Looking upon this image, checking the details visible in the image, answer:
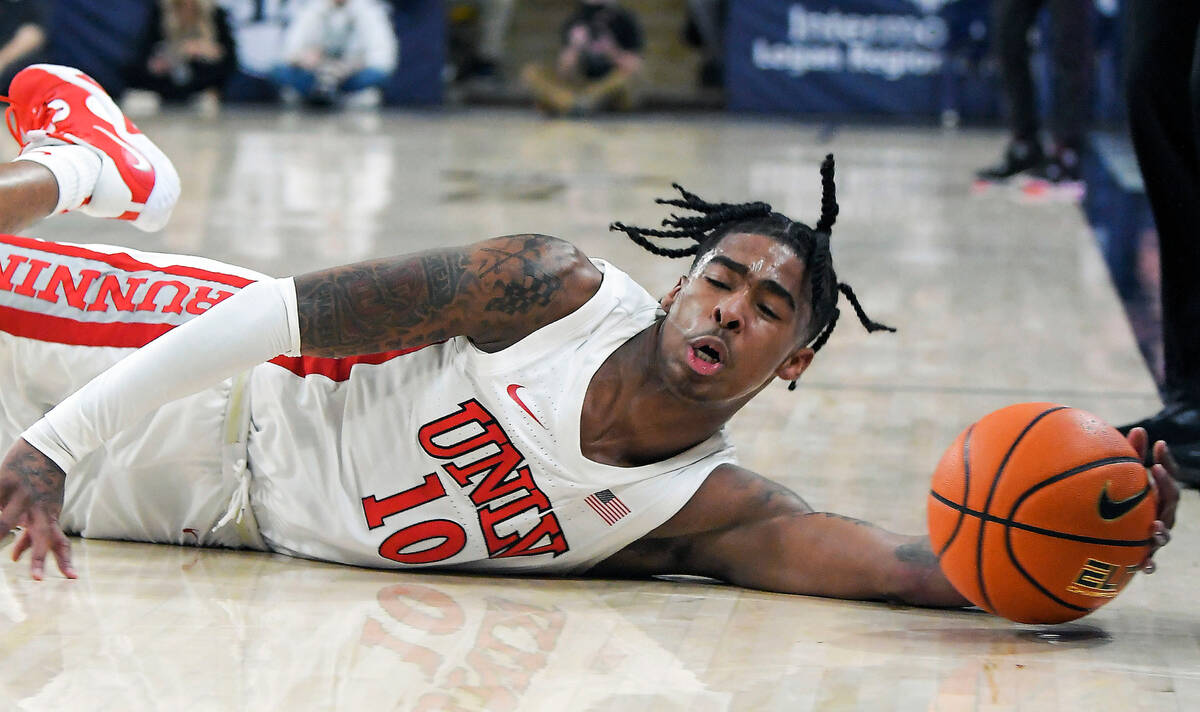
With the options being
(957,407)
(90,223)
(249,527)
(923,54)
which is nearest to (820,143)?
(923,54)

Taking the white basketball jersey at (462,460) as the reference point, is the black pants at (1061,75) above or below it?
below

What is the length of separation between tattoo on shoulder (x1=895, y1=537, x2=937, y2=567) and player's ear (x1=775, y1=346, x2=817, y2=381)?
1.26 ft

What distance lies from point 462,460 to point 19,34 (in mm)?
11562

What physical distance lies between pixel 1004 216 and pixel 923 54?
478 centimetres

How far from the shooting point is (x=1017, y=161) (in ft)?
31.3

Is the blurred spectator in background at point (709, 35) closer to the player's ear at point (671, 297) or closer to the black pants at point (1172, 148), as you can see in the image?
the black pants at point (1172, 148)

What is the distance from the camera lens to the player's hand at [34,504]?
2.47 m

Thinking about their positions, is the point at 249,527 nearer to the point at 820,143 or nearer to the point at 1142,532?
the point at 1142,532

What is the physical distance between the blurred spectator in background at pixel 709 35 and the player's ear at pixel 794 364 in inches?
454

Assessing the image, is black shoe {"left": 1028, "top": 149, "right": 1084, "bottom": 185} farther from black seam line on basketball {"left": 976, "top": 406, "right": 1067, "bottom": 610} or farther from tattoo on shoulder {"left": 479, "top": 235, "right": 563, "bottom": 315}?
tattoo on shoulder {"left": 479, "top": 235, "right": 563, "bottom": 315}

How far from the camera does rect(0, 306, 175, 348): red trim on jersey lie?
300 cm

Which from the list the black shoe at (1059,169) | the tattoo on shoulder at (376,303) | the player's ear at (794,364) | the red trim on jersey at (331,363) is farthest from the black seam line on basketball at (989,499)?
the black shoe at (1059,169)

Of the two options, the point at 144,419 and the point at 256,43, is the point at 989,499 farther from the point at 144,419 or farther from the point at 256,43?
the point at 256,43

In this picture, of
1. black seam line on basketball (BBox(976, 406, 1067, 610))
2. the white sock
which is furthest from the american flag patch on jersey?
the white sock
